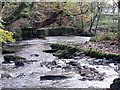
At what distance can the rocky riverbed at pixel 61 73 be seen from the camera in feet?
36.6

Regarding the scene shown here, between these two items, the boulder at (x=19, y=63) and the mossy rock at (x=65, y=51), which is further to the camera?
the mossy rock at (x=65, y=51)

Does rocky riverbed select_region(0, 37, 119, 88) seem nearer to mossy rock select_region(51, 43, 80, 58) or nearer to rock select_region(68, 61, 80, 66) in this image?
rock select_region(68, 61, 80, 66)

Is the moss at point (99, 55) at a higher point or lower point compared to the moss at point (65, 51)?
higher

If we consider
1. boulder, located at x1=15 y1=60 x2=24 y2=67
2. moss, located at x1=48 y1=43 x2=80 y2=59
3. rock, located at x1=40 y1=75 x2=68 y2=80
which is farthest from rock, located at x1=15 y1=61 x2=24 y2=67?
rock, located at x1=40 y1=75 x2=68 y2=80

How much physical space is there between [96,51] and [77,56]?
3.37 ft

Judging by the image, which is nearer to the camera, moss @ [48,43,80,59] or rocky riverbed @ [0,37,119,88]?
rocky riverbed @ [0,37,119,88]

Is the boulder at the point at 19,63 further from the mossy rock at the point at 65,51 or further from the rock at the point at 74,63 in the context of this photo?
the mossy rock at the point at 65,51

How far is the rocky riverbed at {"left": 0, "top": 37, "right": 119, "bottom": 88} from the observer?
11156mm

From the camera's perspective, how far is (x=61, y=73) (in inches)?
509

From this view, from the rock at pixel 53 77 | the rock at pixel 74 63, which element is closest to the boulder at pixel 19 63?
the rock at pixel 74 63

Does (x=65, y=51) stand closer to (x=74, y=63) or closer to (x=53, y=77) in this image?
(x=74, y=63)

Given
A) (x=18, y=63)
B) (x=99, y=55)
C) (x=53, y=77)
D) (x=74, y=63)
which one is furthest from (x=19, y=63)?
(x=99, y=55)

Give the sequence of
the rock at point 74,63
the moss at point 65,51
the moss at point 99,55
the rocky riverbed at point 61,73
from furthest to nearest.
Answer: the moss at point 65,51 < the moss at point 99,55 < the rock at point 74,63 < the rocky riverbed at point 61,73

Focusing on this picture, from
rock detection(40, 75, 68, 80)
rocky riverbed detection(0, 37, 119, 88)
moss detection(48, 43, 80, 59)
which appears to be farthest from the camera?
moss detection(48, 43, 80, 59)
